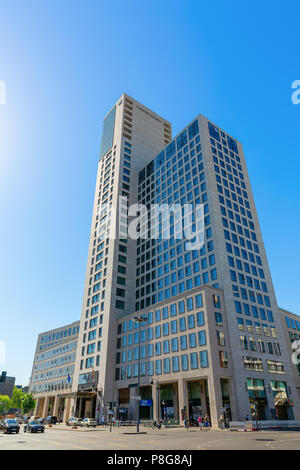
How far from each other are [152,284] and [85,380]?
1128 inches

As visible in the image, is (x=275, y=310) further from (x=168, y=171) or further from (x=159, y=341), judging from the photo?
(x=168, y=171)

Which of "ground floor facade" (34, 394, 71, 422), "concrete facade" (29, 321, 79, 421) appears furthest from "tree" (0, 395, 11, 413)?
"ground floor facade" (34, 394, 71, 422)

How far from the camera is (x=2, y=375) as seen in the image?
41531mm

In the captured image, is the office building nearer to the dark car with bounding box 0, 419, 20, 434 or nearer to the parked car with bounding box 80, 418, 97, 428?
the parked car with bounding box 80, 418, 97, 428

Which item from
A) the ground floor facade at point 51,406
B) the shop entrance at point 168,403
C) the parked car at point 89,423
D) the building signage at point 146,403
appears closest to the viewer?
the parked car at point 89,423

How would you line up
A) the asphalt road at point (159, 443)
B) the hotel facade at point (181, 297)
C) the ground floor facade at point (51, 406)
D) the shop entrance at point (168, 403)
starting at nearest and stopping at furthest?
the asphalt road at point (159, 443) → the hotel facade at point (181, 297) → the shop entrance at point (168, 403) → the ground floor facade at point (51, 406)

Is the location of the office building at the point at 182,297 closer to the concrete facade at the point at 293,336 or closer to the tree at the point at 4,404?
the concrete facade at the point at 293,336

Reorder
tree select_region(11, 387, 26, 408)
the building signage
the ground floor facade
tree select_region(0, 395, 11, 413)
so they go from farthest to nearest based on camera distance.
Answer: tree select_region(0, 395, 11, 413) → tree select_region(11, 387, 26, 408) → the ground floor facade → the building signage

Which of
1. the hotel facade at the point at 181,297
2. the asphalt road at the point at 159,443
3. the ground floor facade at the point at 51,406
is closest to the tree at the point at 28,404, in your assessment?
the ground floor facade at the point at 51,406

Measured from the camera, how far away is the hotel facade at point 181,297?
55.5 m

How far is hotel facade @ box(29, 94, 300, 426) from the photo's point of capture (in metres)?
55.5

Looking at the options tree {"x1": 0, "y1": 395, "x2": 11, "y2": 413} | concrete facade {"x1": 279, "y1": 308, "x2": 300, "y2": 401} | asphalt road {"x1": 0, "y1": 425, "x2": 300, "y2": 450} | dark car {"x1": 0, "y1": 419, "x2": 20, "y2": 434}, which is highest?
concrete facade {"x1": 279, "y1": 308, "x2": 300, "y2": 401}

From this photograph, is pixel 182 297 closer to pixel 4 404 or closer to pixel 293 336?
pixel 293 336
